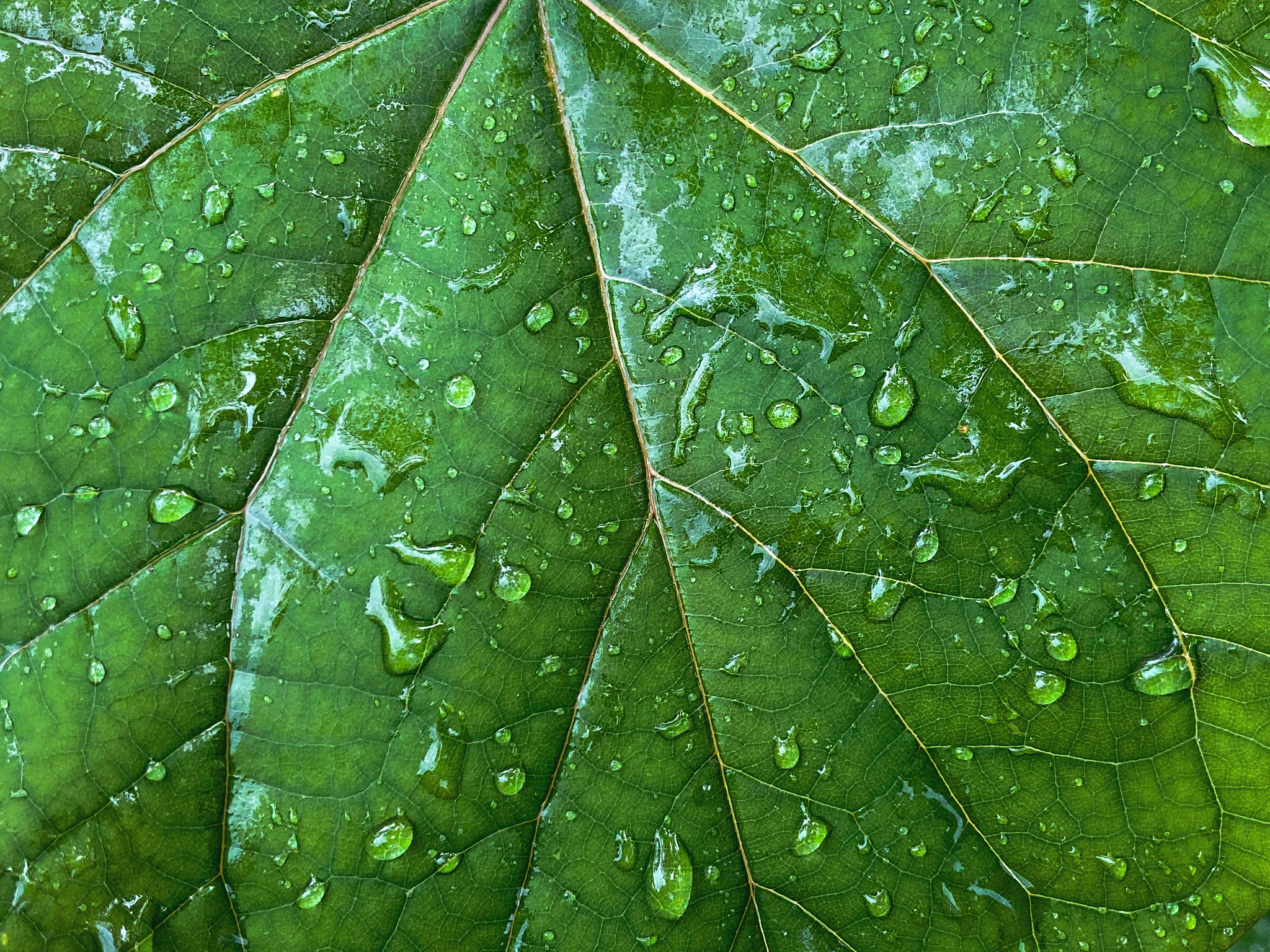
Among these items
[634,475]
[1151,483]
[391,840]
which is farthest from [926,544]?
[391,840]

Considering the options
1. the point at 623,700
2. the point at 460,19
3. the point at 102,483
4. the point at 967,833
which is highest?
the point at 460,19

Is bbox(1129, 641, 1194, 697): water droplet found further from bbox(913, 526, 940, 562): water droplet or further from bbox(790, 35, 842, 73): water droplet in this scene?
bbox(790, 35, 842, 73): water droplet

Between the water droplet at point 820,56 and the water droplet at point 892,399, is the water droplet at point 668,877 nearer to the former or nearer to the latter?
the water droplet at point 892,399

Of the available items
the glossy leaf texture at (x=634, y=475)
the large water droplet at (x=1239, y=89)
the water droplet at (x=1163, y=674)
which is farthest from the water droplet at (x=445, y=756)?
the large water droplet at (x=1239, y=89)

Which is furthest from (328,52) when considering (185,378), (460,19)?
(185,378)

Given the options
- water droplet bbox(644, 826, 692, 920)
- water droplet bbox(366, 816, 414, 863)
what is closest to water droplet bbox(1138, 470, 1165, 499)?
water droplet bbox(644, 826, 692, 920)

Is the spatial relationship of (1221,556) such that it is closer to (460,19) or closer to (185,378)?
(460,19)
